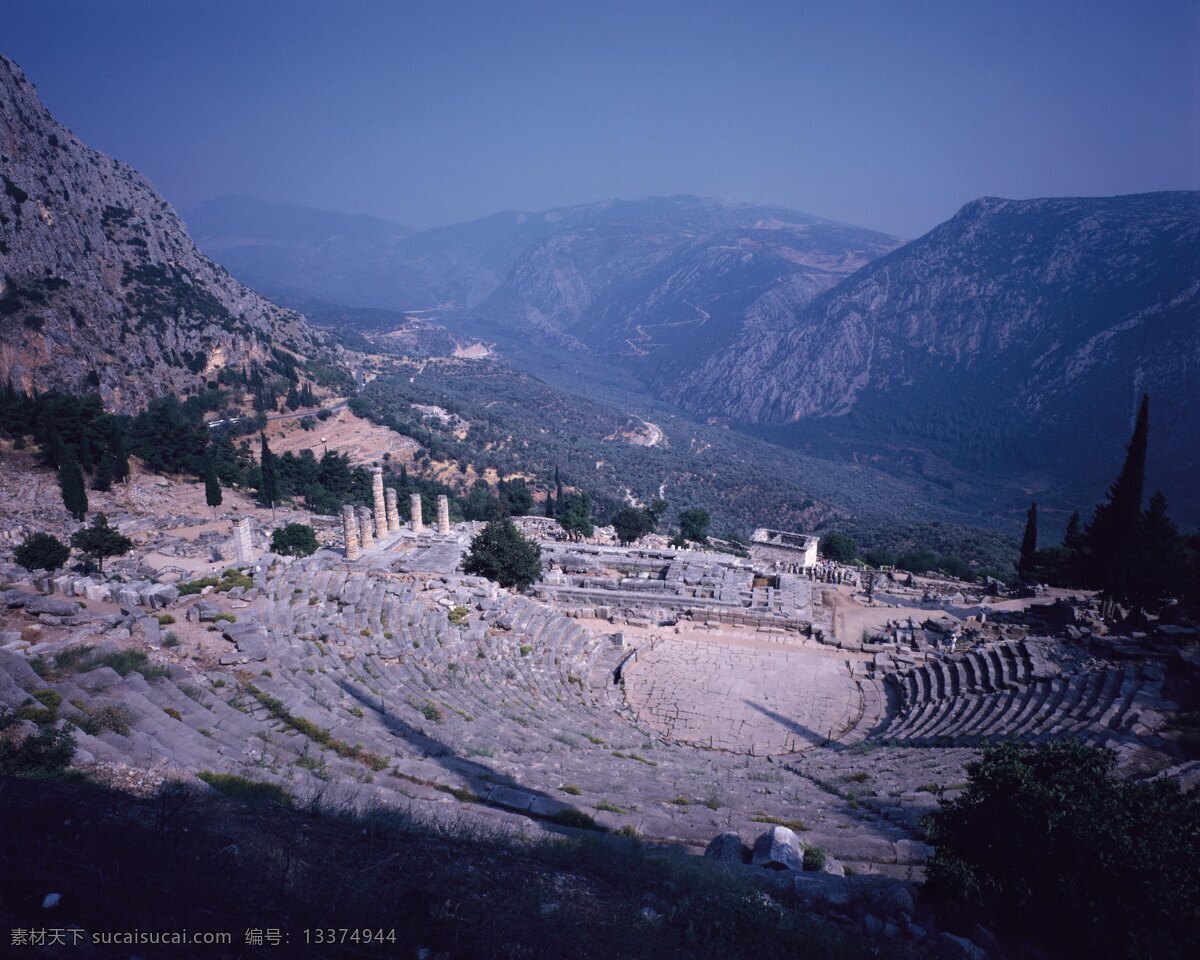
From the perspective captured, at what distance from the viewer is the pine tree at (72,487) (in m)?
32.2

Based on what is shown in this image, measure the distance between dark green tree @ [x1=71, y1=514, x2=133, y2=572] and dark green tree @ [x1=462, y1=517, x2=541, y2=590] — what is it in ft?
44.2

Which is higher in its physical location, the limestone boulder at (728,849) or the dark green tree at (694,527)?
the limestone boulder at (728,849)

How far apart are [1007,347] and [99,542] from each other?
14870 cm

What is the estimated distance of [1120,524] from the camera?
2428 centimetres

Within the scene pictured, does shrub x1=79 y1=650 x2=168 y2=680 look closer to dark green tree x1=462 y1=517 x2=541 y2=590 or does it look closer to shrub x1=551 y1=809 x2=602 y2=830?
shrub x1=551 y1=809 x2=602 y2=830

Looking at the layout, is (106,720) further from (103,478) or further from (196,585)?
(103,478)

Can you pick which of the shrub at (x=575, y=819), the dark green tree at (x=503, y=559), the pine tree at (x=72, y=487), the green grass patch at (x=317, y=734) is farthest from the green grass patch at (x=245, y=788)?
the pine tree at (x=72, y=487)

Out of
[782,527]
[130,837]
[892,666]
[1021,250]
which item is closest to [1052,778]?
[130,837]

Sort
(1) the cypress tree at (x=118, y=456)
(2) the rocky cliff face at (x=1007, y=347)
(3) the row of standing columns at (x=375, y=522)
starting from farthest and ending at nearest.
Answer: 1. (2) the rocky cliff face at (x=1007, y=347)
2. (1) the cypress tree at (x=118, y=456)
3. (3) the row of standing columns at (x=375, y=522)

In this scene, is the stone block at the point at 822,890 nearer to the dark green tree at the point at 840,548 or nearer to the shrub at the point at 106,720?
the shrub at the point at 106,720

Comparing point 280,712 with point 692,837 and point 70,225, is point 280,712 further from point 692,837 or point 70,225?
point 70,225

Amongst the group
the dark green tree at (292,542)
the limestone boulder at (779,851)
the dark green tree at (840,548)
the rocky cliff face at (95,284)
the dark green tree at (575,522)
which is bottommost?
the dark green tree at (840,548)

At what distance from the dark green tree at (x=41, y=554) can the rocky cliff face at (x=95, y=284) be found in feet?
134

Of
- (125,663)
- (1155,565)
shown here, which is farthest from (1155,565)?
(125,663)
